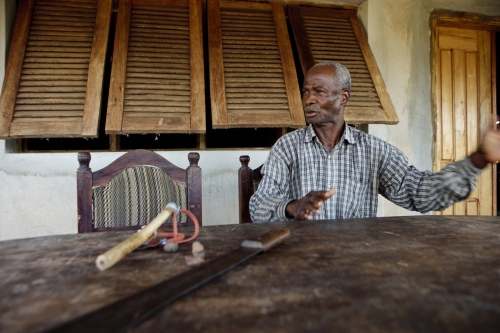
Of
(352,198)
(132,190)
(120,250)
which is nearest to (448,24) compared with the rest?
(352,198)

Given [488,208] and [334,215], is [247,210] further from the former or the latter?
[488,208]

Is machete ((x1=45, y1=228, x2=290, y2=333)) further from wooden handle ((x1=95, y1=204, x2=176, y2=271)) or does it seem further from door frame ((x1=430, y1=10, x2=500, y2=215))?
door frame ((x1=430, y1=10, x2=500, y2=215))

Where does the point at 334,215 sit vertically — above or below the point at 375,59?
below

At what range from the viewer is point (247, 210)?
183cm

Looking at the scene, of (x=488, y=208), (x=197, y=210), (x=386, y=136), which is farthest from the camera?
(x=488, y=208)

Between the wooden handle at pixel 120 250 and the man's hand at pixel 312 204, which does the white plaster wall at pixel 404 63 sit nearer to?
the man's hand at pixel 312 204

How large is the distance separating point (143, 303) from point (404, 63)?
2964 millimetres

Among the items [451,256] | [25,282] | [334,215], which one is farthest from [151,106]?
[451,256]

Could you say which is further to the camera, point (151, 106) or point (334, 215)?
Answer: point (151, 106)

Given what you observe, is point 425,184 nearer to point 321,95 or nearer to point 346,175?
point 346,175

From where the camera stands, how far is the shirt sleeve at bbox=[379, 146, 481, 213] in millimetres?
1579

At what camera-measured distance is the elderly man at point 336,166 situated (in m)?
1.77

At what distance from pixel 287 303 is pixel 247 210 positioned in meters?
1.23

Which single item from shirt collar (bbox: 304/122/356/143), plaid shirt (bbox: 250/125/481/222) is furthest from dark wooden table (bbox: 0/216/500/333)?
shirt collar (bbox: 304/122/356/143)
